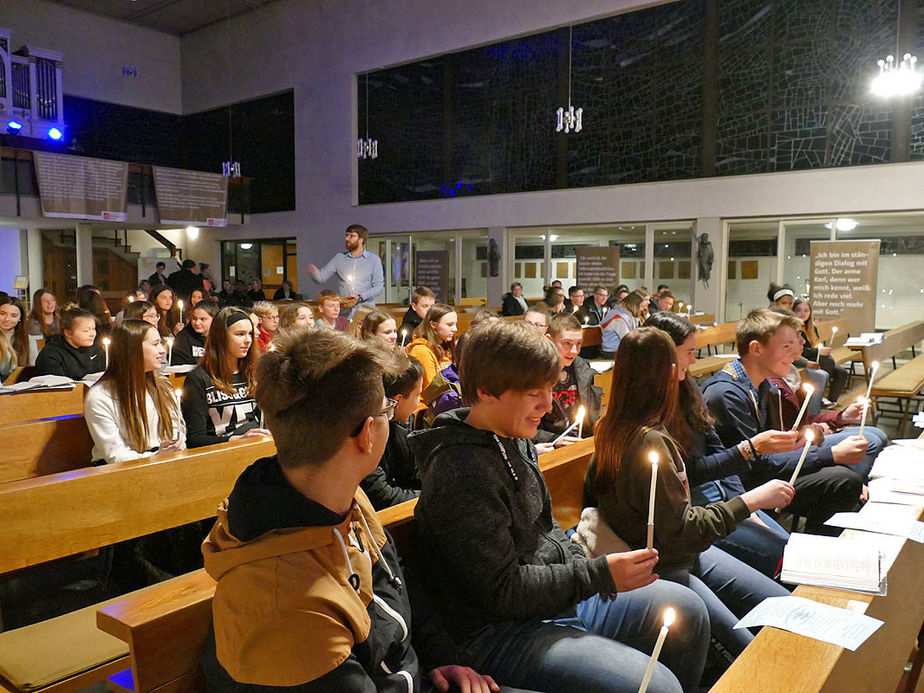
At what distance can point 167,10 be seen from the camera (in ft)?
52.9

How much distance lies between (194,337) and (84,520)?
3.65 m

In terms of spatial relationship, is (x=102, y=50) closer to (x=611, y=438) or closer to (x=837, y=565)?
(x=611, y=438)

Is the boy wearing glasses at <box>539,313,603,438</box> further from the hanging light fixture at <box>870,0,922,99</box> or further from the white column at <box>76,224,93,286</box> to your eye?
the white column at <box>76,224,93,286</box>

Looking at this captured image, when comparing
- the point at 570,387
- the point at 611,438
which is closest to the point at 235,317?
the point at 570,387

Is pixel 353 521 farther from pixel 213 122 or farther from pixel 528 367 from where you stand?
pixel 213 122

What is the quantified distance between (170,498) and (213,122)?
17124mm

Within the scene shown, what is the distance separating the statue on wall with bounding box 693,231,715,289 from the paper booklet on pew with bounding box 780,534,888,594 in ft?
31.6

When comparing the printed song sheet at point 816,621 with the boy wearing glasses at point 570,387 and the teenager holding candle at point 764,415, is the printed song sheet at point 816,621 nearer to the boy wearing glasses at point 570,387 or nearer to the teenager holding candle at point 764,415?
the teenager holding candle at point 764,415

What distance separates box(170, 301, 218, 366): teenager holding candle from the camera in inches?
217

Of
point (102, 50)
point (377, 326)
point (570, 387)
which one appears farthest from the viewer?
point (102, 50)

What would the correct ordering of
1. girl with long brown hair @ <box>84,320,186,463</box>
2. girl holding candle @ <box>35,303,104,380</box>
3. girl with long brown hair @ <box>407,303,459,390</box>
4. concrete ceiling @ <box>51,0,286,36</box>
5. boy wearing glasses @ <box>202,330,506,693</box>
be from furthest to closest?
1. concrete ceiling @ <box>51,0,286,36</box>
2. girl holding candle @ <box>35,303,104,380</box>
3. girl with long brown hair @ <box>407,303,459,390</box>
4. girl with long brown hair @ <box>84,320,186,463</box>
5. boy wearing glasses @ <box>202,330,506,693</box>

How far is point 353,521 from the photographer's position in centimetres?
141

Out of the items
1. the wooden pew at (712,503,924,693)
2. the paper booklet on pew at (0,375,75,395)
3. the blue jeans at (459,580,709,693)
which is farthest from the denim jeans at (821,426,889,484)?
the paper booklet on pew at (0,375,75,395)

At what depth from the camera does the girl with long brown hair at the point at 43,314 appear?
7.50 m
